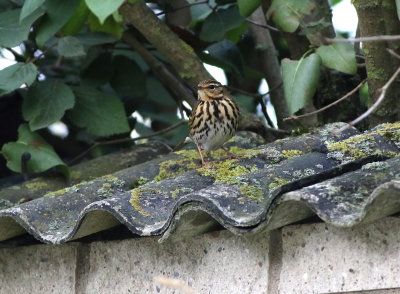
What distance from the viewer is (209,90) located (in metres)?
3.96

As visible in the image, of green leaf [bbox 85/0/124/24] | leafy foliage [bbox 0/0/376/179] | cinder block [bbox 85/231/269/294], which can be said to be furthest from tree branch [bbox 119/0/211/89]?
cinder block [bbox 85/231/269/294]

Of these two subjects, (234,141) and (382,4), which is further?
(234,141)

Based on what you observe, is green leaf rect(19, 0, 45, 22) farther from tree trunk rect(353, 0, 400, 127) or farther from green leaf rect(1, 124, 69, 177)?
tree trunk rect(353, 0, 400, 127)

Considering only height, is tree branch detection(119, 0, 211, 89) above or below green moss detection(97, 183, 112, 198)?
above

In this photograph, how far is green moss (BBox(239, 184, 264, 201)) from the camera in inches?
101

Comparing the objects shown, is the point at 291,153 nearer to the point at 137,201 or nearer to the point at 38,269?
the point at 137,201

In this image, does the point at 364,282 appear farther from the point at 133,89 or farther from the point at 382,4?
the point at 133,89

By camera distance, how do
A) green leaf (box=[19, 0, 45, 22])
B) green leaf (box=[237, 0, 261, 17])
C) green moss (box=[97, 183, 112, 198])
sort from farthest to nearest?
green leaf (box=[237, 0, 261, 17]), green leaf (box=[19, 0, 45, 22]), green moss (box=[97, 183, 112, 198])

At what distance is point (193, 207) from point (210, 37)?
1.86m

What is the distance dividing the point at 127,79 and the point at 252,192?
2.06 m

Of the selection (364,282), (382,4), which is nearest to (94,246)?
(364,282)

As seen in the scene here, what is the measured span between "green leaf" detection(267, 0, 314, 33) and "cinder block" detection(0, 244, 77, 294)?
1.19 meters

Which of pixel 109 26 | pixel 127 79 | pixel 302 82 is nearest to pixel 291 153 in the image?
pixel 302 82

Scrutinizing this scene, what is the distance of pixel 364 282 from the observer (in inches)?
89.1
